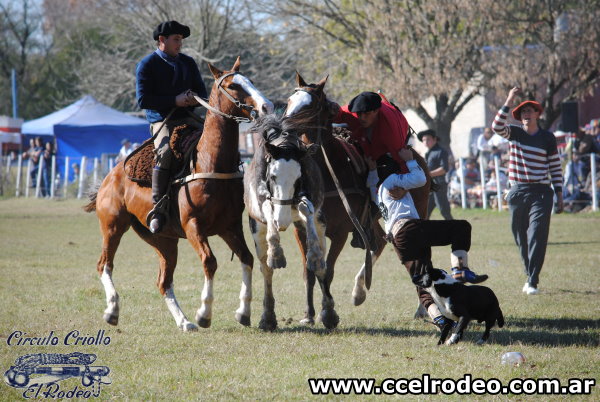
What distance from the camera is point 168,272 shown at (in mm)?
8875

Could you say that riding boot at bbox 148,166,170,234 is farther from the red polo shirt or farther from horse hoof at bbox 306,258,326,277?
the red polo shirt

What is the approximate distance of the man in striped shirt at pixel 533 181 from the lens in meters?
10.2

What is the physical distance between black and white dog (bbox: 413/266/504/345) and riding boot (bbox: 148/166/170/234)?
271 centimetres

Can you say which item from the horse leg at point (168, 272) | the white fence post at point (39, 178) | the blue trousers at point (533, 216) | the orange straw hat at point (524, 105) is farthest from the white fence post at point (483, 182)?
the white fence post at point (39, 178)

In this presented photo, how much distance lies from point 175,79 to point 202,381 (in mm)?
3745

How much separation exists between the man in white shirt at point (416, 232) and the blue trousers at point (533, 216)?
2.94m

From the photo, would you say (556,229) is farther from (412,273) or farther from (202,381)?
(202,381)

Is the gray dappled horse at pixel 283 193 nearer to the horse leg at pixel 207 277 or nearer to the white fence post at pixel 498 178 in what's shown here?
the horse leg at pixel 207 277

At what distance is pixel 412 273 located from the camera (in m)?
7.63

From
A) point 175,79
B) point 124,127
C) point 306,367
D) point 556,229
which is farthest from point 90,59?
point 306,367

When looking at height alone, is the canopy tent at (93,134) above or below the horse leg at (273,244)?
above

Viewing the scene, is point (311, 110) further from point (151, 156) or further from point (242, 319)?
point (242, 319)

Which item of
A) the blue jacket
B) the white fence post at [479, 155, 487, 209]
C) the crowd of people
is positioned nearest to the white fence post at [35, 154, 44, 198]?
the crowd of people

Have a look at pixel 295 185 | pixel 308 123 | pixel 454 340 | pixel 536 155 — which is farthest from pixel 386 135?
pixel 536 155
